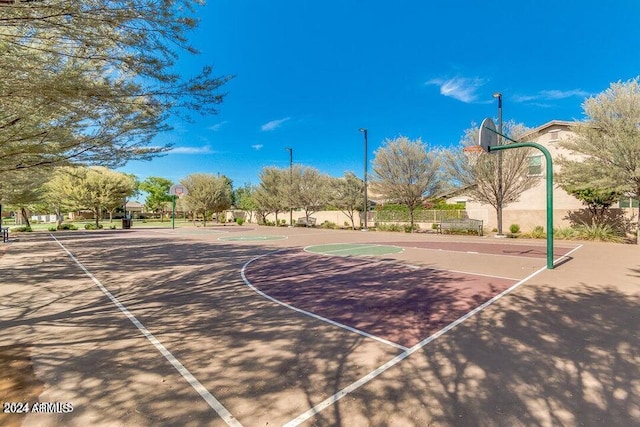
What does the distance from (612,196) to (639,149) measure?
194 inches

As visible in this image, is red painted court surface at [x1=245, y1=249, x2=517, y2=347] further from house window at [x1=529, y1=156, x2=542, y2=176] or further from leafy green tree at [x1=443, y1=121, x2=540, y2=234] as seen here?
house window at [x1=529, y1=156, x2=542, y2=176]

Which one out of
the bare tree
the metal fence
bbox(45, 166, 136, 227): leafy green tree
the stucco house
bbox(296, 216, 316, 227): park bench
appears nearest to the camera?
the stucco house

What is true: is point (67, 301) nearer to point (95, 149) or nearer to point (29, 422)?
point (95, 149)

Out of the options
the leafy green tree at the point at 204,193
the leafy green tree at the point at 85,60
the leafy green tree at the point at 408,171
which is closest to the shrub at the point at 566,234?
the leafy green tree at the point at 408,171

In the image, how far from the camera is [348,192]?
30.5 meters

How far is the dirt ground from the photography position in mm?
2707

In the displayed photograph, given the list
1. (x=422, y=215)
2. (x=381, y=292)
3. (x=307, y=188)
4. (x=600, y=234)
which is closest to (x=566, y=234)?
(x=600, y=234)

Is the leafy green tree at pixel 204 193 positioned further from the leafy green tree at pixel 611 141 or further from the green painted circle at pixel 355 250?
the leafy green tree at pixel 611 141

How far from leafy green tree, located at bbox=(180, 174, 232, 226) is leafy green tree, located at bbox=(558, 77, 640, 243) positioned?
35.5 m

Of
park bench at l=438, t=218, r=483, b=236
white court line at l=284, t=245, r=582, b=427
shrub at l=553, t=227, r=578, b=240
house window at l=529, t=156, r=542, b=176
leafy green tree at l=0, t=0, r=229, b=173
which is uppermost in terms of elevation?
house window at l=529, t=156, r=542, b=176

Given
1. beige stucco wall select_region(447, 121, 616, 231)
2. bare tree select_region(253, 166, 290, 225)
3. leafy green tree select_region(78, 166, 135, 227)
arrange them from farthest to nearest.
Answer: bare tree select_region(253, 166, 290, 225) → leafy green tree select_region(78, 166, 135, 227) → beige stucco wall select_region(447, 121, 616, 231)

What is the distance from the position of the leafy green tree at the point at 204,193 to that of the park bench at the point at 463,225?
28.3 m

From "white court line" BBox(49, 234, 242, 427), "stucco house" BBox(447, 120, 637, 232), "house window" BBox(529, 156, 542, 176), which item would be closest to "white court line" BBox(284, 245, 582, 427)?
"white court line" BBox(49, 234, 242, 427)

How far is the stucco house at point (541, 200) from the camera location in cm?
2014
